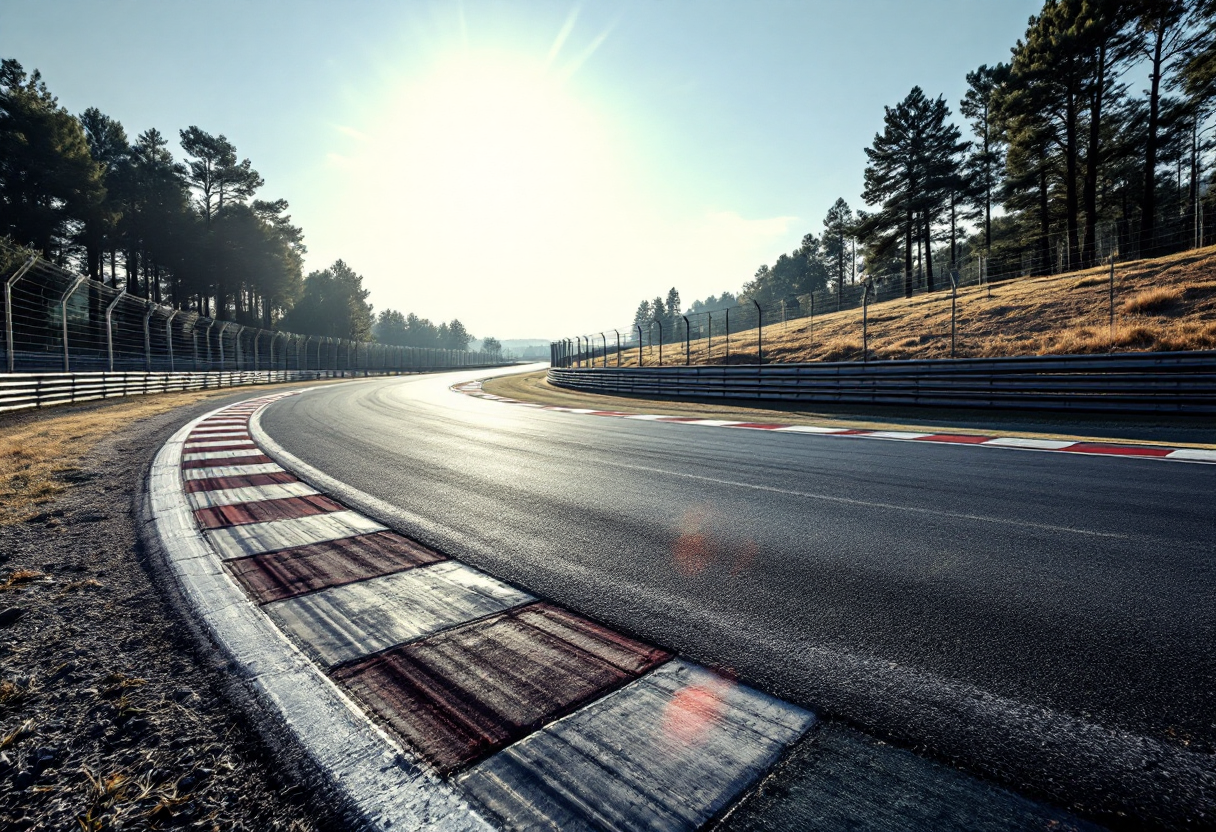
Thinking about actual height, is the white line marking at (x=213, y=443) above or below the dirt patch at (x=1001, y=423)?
above

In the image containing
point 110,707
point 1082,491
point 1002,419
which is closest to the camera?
point 110,707

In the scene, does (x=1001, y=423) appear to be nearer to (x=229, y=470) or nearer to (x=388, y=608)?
(x=388, y=608)

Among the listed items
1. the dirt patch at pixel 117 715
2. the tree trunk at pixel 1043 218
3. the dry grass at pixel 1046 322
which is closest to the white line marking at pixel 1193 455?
the dirt patch at pixel 117 715

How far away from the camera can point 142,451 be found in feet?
23.8

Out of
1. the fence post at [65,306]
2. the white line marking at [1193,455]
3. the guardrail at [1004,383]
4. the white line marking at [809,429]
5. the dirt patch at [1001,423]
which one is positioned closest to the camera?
the white line marking at [1193,455]

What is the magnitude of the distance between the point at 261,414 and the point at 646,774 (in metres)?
13.5

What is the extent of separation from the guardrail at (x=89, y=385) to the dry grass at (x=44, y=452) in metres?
1.17

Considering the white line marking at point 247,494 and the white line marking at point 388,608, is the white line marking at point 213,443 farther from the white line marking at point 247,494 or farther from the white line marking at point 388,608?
the white line marking at point 388,608

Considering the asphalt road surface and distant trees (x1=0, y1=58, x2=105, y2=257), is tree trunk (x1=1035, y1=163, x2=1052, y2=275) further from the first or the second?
distant trees (x1=0, y1=58, x2=105, y2=257)

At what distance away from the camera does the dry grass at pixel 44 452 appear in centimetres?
450

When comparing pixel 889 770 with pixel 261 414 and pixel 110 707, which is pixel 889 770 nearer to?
pixel 110 707

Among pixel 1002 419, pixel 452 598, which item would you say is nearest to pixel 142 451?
pixel 452 598

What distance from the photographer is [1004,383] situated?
11.2 meters

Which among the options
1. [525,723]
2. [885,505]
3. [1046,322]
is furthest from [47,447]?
[1046,322]
